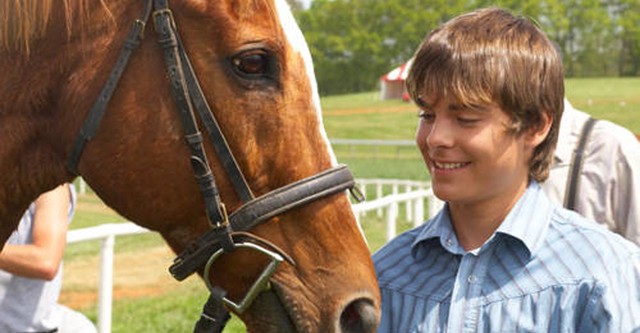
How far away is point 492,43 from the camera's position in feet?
6.36

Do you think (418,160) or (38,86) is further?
(418,160)

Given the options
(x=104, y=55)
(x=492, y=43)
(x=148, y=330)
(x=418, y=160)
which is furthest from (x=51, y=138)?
(x=418, y=160)

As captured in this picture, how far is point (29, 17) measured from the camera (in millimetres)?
2092

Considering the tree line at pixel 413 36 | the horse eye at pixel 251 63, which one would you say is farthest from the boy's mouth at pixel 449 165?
the tree line at pixel 413 36

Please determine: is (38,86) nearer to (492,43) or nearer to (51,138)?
(51,138)

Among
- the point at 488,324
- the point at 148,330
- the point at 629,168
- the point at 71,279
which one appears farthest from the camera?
the point at 71,279

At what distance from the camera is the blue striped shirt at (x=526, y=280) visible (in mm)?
1796

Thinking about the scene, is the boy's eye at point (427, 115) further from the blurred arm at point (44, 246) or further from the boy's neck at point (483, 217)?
the blurred arm at point (44, 246)

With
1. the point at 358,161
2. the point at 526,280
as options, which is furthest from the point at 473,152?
the point at 358,161

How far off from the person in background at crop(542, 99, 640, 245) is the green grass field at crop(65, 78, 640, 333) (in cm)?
381

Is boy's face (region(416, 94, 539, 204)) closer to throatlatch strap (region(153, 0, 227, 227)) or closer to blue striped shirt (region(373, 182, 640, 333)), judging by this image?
blue striped shirt (region(373, 182, 640, 333))

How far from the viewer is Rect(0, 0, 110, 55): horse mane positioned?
82.2 inches

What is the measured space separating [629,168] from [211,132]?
158cm

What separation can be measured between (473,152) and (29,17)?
1.20 m
